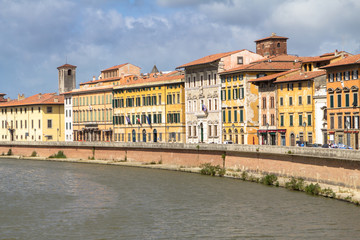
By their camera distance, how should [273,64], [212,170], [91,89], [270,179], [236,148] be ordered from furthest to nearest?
[91,89]
[273,64]
[212,170]
[236,148]
[270,179]

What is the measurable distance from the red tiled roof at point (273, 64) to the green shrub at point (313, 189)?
1405 inches

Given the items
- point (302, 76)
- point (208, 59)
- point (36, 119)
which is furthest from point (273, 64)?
point (36, 119)

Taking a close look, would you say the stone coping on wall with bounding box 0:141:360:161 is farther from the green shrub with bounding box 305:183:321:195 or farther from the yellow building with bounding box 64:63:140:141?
the yellow building with bounding box 64:63:140:141

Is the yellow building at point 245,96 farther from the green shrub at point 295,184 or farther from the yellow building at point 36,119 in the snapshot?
the yellow building at point 36,119

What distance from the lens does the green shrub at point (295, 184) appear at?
167ft

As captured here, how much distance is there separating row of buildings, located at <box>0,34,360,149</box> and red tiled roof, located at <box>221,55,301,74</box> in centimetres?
11

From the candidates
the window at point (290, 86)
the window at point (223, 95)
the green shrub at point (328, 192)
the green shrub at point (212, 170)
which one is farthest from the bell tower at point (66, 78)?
the green shrub at point (328, 192)

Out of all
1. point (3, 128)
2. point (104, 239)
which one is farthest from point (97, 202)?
point (3, 128)

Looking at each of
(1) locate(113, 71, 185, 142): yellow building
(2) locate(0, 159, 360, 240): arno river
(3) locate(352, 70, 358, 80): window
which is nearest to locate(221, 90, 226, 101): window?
(1) locate(113, 71, 185, 142): yellow building

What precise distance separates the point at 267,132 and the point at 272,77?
565 cm

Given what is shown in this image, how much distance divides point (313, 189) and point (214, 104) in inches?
1737

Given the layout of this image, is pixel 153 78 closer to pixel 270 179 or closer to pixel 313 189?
pixel 270 179

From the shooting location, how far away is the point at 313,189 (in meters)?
48.8

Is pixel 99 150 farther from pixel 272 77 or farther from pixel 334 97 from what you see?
pixel 334 97
